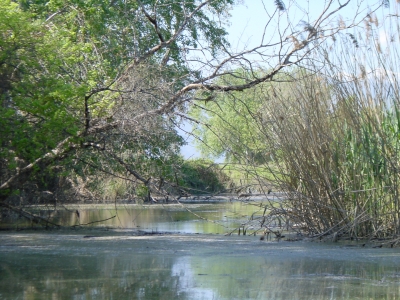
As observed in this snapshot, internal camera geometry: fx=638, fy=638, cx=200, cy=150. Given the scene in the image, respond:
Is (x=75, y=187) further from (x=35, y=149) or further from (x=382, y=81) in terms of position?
(x=382, y=81)

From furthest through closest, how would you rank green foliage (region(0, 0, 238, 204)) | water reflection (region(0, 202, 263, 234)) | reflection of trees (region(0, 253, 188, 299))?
water reflection (region(0, 202, 263, 234)), green foliage (region(0, 0, 238, 204)), reflection of trees (region(0, 253, 188, 299))

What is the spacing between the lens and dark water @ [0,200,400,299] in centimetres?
520

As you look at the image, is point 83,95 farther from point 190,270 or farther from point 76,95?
point 190,270

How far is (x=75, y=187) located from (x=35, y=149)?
3722 millimetres

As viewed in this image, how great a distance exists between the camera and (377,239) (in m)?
8.43

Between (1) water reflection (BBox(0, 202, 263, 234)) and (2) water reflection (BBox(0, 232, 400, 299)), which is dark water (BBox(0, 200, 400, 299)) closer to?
(2) water reflection (BBox(0, 232, 400, 299))

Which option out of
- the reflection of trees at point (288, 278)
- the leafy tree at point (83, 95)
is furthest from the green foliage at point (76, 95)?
the reflection of trees at point (288, 278)

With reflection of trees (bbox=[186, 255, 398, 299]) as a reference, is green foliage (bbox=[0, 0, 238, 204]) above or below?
above

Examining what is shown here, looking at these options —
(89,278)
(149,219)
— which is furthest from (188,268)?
(149,219)

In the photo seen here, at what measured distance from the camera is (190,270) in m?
6.26

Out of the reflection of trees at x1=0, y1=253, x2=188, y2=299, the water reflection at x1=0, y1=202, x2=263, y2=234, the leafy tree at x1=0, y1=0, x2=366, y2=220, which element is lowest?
the reflection of trees at x1=0, y1=253, x2=188, y2=299

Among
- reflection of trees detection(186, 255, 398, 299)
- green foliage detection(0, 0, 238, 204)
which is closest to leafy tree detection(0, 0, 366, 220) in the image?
green foliage detection(0, 0, 238, 204)

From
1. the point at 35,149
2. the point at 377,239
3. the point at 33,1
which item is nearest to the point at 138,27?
the point at 33,1

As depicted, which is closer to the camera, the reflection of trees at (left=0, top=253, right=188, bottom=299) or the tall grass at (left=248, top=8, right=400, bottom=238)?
the reflection of trees at (left=0, top=253, right=188, bottom=299)
